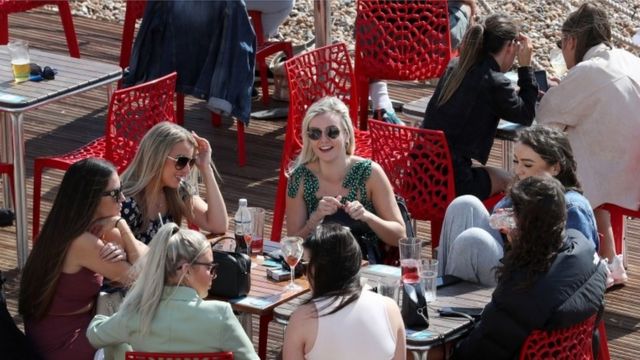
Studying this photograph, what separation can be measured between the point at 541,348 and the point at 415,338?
45 centimetres

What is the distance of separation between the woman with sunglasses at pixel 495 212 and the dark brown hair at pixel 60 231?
1465mm

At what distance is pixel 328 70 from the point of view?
7.89m

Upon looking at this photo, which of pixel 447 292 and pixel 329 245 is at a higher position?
pixel 329 245

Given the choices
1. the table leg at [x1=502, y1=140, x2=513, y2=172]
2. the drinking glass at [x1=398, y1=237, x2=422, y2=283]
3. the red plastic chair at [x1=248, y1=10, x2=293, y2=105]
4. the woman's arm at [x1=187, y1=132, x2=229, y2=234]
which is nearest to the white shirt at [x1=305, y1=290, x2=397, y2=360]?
the drinking glass at [x1=398, y1=237, x2=422, y2=283]

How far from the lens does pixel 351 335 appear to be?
194 inches

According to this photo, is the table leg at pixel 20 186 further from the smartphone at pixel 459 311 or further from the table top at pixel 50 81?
the smartphone at pixel 459 311

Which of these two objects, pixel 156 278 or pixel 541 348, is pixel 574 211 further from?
pixel 156 278

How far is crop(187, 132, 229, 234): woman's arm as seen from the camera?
21.2ft

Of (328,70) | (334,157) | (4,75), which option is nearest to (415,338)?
(334,157)

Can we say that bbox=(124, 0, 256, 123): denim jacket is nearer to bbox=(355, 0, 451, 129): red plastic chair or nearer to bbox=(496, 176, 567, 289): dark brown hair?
bbox=(355, 0, 451, 129): red plastic chair

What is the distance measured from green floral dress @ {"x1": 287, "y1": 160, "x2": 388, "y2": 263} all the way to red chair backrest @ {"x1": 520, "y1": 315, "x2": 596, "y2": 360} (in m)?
1.36

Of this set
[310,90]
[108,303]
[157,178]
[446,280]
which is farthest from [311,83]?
[108,303]

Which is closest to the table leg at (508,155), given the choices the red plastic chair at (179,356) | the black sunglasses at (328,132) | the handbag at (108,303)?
the black sunglasses at (328,132)

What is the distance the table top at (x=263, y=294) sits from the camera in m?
5.46
